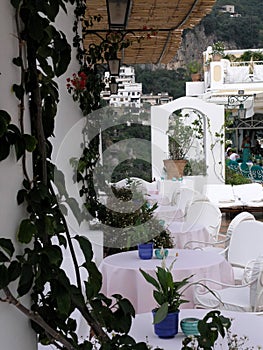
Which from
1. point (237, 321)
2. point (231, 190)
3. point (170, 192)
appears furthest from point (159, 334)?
point (231, 190)

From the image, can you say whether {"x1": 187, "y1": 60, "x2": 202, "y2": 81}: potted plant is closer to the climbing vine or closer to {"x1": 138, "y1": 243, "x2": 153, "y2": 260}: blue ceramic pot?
{"x1": 138, "y1": 243, "x2": 153, "y2": 260}: blue ceramic pot

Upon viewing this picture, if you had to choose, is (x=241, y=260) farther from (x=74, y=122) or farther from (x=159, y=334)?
(x=159, y=334)

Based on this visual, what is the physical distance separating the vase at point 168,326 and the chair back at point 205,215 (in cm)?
440

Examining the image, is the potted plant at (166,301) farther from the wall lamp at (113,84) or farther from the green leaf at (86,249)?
the wall lamp at (113,84)

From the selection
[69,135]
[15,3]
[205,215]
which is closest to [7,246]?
[15,3]

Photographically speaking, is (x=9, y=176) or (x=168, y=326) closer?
(x=9, y=176)

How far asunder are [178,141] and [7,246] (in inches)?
486

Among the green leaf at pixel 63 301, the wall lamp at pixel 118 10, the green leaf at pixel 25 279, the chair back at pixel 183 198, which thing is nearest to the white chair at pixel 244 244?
the wall lamp at pixel 118 10

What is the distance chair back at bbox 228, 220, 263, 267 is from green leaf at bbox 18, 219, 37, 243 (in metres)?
3.78

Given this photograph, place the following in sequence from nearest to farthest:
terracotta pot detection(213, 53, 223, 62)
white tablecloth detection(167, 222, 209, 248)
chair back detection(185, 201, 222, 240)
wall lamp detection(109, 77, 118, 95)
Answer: wall lamp detection(109, 77, 118, 95)
white tablecloth detection(167, 222, 209, 248)
chair back detection(185, 201, 222, 240)
terracotta pot detection(213, 53, 223, 62)

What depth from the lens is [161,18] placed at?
619 cm

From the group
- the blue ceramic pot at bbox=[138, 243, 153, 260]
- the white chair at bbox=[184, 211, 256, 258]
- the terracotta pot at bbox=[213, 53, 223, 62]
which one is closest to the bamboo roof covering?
the white chair at bbox=[184, 211, 256, 258]

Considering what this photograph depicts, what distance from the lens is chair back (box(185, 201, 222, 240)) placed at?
24.0ft

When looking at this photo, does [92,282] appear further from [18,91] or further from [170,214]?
[170,214]
